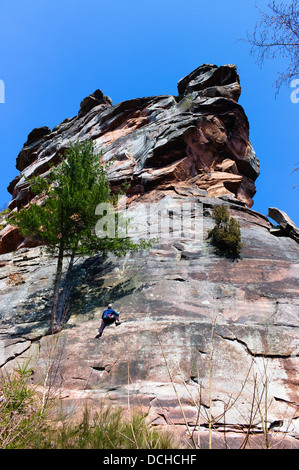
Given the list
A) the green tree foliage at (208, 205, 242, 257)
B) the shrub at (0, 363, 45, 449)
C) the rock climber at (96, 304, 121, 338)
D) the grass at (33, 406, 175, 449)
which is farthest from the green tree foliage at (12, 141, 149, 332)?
the grass at (33, 406, 175, 449)

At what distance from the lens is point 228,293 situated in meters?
9.51

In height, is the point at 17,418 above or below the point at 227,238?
below

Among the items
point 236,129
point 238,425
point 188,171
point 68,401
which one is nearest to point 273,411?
point 238,425

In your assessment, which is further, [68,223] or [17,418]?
[68,223]

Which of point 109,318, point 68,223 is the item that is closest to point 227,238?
point 109,318

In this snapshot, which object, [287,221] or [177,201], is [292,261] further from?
[177,201]

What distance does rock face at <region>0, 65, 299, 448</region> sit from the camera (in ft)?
20.2

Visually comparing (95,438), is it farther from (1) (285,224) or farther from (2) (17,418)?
(1) (285,224)

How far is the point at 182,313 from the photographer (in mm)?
8734

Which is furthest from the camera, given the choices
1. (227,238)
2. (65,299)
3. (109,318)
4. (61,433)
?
(227,238)

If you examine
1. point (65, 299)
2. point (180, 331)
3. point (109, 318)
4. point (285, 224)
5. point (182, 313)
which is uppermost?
point (285, 224)

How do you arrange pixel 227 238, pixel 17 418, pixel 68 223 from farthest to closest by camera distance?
pixel 227 238 < pixel 68 223 < pixel 17 418

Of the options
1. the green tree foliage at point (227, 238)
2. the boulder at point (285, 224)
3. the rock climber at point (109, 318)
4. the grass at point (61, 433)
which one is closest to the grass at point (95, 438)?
the grass at point (61, 433)

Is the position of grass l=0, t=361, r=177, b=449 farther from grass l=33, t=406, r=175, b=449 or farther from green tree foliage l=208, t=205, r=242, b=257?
green tree foliage l=208, t=205, r=242, b=257
